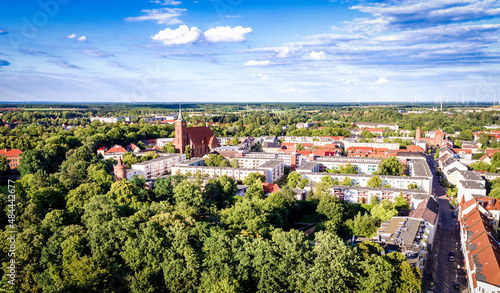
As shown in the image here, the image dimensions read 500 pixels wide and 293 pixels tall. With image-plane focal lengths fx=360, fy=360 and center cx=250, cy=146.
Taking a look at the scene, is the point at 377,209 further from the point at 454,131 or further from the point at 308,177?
the point at 454,131

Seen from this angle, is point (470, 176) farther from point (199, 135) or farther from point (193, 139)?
point (199, 135)

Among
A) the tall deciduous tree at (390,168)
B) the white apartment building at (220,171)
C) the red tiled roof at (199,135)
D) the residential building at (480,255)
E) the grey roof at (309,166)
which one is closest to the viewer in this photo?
the residential building at (480,255)

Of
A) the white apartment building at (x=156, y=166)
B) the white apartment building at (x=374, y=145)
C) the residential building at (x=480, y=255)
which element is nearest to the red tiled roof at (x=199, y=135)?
the white apartment building at (x=156, y=166)

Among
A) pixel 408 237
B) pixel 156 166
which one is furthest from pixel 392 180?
pixel 156 166

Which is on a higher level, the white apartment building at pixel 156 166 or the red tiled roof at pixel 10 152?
the red tiled roof at pixel 10 152

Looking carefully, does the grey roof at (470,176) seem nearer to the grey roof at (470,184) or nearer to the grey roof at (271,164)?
the grey roof at (470,184)

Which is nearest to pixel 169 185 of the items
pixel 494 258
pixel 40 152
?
pixel 40 152
